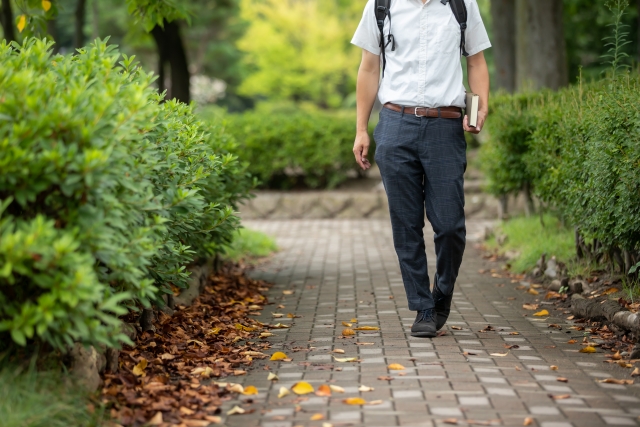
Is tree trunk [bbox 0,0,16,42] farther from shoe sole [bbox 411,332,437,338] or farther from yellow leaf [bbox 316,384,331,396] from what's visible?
yellow leaf [bbox 316,384,331,396]

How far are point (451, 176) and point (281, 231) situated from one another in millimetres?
7945

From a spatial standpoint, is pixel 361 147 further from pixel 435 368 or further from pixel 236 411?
pixel 236 411

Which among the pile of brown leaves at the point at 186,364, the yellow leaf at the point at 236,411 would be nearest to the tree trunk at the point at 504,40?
the pile of brown leaves at the point at 186,364

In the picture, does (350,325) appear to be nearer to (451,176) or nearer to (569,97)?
(451,176)

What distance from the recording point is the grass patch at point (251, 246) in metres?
9.74

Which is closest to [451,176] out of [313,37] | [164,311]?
[164,311]

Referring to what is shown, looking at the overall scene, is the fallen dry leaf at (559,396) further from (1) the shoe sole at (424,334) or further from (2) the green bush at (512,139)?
(2) the green bush at (512,139)

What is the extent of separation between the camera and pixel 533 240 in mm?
8883

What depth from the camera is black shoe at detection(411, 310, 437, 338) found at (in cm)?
532

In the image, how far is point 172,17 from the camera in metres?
8.23

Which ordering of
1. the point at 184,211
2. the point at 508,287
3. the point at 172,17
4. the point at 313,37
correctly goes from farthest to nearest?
the point at 313,37
the point at 172,17
the point at 508,287
the point at 184,211

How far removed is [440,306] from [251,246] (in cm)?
497

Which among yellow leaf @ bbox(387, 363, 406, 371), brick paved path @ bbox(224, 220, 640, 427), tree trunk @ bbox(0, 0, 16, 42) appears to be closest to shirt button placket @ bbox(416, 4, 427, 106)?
brick paved path @ bbox(224, 220, 640, 427)

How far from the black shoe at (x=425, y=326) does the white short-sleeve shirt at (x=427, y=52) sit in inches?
50.0
